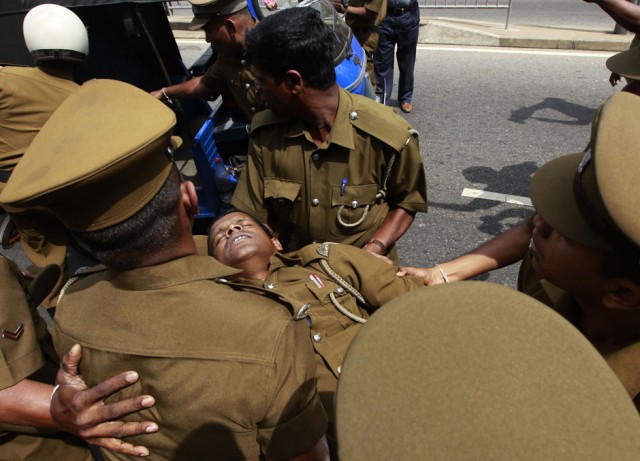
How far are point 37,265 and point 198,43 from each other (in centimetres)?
900

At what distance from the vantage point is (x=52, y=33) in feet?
9.00

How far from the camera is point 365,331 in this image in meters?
0.59

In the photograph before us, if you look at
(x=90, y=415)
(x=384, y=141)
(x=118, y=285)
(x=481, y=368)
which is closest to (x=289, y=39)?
(x=384, y=141)

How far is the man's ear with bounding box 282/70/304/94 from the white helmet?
1774 millimetres

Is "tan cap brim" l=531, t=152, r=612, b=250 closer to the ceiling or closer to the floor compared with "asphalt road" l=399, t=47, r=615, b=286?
closer to the ceiling

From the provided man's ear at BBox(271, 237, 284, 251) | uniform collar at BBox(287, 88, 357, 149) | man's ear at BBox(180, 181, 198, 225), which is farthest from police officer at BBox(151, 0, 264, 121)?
man's ear at BBox(180, 181, 198, 225)

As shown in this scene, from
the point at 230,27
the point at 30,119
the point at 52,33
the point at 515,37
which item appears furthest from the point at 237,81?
the point at 515,37

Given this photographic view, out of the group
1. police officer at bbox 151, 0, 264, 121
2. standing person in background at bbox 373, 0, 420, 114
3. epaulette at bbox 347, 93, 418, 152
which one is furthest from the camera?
standing person in background at bbox 373, 0, 420, 114

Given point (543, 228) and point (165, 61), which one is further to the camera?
point (165, 61)

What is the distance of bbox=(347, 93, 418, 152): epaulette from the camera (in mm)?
2055

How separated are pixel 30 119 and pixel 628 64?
3541 mm

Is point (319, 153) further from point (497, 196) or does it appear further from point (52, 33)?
point (497, 196)

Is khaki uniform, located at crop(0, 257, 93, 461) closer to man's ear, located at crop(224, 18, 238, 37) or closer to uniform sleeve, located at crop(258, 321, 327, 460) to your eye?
uniform sleeve, located at crop(258, 321, 327, 460)

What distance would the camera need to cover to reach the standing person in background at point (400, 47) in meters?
5.77
